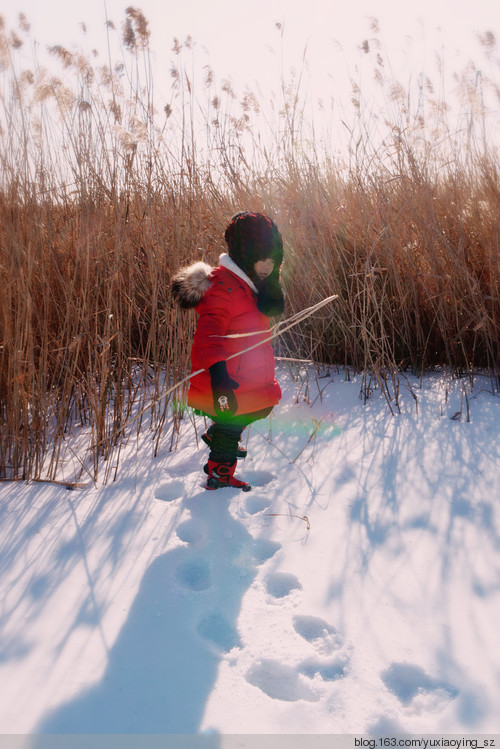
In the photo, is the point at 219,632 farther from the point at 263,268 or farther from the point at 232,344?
the point at 263,268

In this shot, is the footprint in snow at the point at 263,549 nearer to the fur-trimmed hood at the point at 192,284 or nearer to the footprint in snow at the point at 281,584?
the footprint in snow at the point at 281,584

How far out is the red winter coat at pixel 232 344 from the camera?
5.18 feet

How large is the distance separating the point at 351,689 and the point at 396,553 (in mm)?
455

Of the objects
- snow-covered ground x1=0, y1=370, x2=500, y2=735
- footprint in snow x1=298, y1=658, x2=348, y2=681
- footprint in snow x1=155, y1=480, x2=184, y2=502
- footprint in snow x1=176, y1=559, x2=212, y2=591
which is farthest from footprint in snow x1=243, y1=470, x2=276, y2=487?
footprint in snow x1=298, y1=658, x2=348, y2=681

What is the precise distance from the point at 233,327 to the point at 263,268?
0.20 meters

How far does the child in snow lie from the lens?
1.57 m

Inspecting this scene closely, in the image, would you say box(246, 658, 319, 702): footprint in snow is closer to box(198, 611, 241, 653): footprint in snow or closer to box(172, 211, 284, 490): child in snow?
box(198, 611, 241, 653): footprint in snow

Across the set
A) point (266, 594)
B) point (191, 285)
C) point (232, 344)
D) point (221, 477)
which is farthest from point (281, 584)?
point (191, 285)

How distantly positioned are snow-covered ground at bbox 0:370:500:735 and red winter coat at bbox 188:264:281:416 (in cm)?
30

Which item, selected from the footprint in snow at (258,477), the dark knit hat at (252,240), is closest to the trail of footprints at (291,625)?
the footprint in snow at (258,477)

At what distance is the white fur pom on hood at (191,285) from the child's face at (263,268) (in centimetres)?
15

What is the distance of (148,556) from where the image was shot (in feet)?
4.58

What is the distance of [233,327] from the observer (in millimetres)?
1658

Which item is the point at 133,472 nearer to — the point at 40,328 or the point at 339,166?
the point at 40,328
